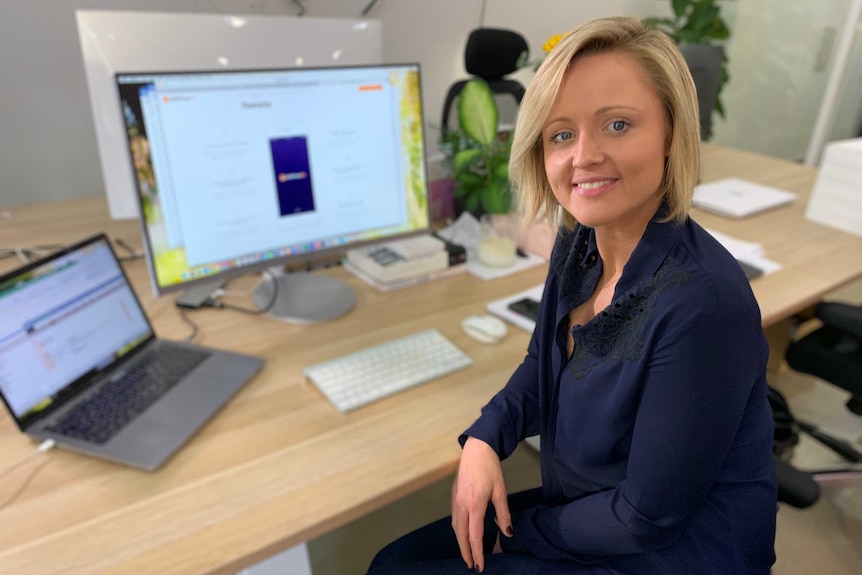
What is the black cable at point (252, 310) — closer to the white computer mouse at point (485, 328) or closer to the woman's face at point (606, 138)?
the white computer mouse at point (485, 328)

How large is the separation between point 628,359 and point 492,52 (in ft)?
6.31

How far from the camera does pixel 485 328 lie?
1.18 meters

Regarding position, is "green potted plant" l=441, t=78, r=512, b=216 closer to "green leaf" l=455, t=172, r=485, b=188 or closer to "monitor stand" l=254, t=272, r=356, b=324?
"green leaf" l=455, t=172, r=485, b=188

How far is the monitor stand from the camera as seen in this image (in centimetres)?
126

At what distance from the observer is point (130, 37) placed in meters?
1.26

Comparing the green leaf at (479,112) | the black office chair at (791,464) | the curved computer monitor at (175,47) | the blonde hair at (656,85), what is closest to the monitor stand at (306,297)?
the curved computer monitor at (175,47)

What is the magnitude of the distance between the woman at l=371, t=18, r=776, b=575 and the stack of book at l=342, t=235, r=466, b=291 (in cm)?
54

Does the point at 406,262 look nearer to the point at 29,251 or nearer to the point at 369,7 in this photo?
the point at 29,251

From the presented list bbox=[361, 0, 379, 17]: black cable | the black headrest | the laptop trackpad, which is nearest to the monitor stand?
the laptop trackpad

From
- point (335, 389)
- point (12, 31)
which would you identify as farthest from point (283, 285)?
point (12, 31)

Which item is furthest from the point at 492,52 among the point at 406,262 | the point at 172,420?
the point at 172,420

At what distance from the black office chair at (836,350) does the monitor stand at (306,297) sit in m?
1.22

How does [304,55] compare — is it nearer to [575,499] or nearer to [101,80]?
[101,80]

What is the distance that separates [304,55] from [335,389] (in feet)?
2.80
